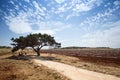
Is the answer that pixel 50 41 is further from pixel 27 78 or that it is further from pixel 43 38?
pixel 27 78

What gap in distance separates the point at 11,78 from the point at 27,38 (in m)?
32.0

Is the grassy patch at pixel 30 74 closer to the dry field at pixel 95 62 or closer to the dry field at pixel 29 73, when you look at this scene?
the dry field at pixel 29 73

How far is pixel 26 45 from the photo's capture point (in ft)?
161

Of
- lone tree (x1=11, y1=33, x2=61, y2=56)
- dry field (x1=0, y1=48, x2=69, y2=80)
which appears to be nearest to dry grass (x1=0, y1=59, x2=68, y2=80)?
dry field (x1=0, y1=48, x2=69, y2=80)

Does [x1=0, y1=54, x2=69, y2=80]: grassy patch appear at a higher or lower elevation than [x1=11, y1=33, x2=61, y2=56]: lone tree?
lower

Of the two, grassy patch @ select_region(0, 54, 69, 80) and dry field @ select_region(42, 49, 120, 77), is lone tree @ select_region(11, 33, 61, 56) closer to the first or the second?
dry field @ select_region(42, 49, 120, 77)

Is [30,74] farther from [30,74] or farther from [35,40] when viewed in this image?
[35,40]

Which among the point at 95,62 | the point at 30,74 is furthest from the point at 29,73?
the point at 95,62

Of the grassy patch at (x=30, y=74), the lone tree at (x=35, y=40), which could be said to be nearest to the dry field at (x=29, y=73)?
the grassy patch at (x=30, y=74)

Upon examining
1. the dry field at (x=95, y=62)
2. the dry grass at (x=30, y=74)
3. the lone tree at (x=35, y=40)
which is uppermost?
the lone tree at (x=35, y=40)

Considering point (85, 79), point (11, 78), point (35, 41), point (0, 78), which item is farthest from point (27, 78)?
point (35, 41)

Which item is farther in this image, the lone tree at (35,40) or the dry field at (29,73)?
the lone tree at (35,40)

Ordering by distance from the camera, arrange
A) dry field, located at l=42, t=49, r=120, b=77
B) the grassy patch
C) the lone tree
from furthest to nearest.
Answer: the lone tree < dry field, located at l=42, t=49, r=120, b=77 < the grassy patch

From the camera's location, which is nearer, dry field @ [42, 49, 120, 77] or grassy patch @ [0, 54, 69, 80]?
grassy patch @ [0, 54, 69, 80]
